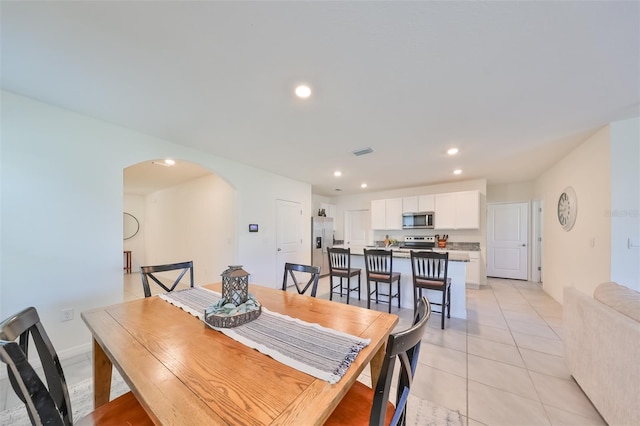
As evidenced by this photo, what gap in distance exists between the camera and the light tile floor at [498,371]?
1.59 m

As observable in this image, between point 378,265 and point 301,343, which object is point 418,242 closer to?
point 378,265

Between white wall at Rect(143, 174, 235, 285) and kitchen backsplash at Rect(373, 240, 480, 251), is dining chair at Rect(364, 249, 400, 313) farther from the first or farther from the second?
kitchen backsplash at Rect(373, 240, 480, 251)

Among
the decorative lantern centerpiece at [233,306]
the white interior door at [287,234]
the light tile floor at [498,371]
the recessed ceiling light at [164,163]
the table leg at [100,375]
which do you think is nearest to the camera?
the decorative lantern centerpiece at [233,306]

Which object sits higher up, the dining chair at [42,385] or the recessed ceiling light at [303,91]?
the recessed ceiling light at [303,91]

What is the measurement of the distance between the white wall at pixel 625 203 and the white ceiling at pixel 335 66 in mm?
277

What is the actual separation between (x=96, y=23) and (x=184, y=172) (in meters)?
3.77

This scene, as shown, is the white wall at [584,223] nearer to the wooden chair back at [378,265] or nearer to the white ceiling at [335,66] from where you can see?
the white ceiling at [335,66]

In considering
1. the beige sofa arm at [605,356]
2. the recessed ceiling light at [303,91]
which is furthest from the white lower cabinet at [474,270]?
the recessed ceiling light at [303,91]

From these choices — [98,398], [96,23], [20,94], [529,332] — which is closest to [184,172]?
[20,94]

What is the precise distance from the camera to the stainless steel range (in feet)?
18.2

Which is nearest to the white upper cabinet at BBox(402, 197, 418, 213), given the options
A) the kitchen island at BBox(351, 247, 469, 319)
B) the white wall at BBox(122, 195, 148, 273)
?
the kitchen island at BBox(351, 247, 469, 319)

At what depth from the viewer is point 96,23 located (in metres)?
1.32

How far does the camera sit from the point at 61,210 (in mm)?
2236

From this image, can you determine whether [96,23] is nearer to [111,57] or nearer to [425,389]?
[111,57]
